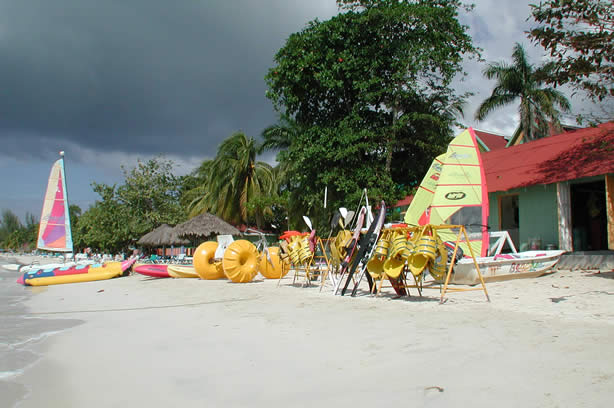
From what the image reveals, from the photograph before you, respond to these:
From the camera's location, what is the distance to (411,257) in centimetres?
723

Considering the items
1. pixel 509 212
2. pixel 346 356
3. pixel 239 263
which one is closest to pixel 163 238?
pixel 239 263

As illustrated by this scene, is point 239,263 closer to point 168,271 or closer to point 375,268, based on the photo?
point 168,271

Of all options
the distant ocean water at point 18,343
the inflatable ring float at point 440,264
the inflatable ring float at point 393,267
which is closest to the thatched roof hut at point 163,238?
the distant ocean water at point 18,343

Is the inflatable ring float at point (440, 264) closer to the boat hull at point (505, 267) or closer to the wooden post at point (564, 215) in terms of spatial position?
the boat hull at point (505, 267)

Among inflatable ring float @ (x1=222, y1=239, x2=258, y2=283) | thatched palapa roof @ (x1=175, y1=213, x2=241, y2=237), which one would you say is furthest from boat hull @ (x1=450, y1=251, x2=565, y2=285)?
thatched palapa roof @ (x1=175, y1=213, x2=241, y2=237)

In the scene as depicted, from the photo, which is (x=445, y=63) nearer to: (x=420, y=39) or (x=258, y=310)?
(x=420, y=39)

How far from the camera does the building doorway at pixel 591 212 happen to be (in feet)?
45.8

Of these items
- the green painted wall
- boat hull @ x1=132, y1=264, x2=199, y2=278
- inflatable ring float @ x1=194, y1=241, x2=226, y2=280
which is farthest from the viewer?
boat hull @ x1=132, y1=264, x2=199, y2=278

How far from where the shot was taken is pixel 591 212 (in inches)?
548

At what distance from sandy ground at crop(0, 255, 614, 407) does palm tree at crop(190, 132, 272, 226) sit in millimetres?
23453

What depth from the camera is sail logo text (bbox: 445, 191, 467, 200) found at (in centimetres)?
1101

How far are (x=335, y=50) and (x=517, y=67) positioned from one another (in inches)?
570

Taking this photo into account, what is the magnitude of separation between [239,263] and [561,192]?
33.1ft

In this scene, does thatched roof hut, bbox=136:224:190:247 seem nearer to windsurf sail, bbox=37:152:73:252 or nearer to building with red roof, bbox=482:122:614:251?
windsurf sail, bbox=37:152:73:252
